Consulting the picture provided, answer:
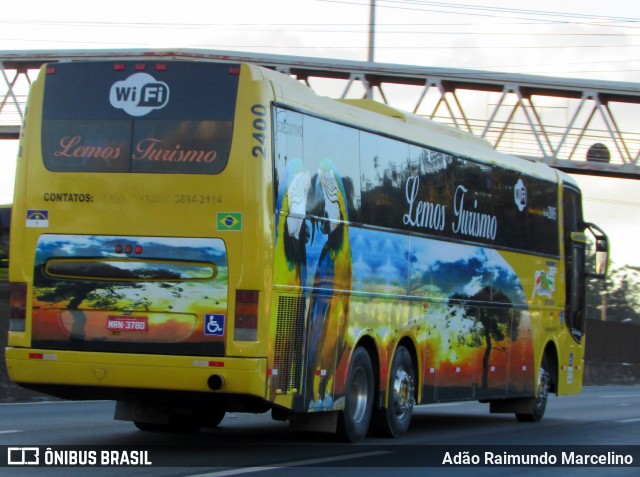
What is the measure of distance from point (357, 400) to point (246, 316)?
2797 mm

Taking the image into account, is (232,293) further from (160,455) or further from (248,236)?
(160,455)

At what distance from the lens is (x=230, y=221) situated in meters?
11.8

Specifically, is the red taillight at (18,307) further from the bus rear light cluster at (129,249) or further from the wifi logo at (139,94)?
the wifi logo at (139,94)

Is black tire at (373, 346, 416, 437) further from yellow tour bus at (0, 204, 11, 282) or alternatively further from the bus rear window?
yellow tour bus at (0, 204, 11, 282)

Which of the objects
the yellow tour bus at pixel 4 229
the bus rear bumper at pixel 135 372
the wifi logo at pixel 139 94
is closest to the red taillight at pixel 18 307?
the bus rear bumper at pixel 135 372

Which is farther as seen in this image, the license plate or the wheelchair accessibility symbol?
the license plate

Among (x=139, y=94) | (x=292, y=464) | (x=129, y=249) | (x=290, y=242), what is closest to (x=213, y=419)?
(x=292, y=464)

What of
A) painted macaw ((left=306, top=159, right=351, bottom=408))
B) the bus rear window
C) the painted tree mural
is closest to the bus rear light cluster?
the bus rear window

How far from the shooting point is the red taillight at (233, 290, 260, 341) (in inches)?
460

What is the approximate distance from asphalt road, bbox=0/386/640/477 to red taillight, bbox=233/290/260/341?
1.12m

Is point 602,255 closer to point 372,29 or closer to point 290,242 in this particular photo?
point 290,242

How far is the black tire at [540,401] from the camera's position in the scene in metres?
19.8

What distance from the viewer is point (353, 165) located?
1393cm

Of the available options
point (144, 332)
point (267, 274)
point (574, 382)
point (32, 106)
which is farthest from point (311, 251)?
point (574, 382)
